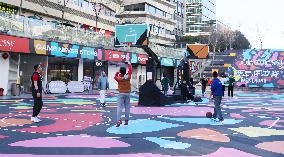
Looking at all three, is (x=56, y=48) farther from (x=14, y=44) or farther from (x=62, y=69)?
(x=14, y=44)

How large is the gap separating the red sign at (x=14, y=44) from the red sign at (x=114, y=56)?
10243 millimetres

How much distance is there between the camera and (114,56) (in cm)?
3547

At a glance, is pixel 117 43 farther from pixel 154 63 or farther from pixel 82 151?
pixel 82 151

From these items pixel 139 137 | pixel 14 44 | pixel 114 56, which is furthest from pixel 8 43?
pixel 139 137

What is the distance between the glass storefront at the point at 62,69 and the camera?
101 ft

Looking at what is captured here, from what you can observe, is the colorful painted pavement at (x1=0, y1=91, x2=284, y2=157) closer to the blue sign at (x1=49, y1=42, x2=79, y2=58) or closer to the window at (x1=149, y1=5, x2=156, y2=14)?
the blue sign at (x1=49, y1=42, x2=79, y2=58)

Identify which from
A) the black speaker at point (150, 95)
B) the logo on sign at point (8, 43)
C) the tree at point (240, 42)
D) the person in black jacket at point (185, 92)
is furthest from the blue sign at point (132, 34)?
the tree at point (240, 42)

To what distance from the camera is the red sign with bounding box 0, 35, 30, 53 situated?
23.5m

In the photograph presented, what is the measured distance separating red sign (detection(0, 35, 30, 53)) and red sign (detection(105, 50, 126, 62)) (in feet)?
33.6

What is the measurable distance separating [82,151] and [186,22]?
117375 mm

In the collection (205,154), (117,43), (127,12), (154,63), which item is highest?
(127,12)

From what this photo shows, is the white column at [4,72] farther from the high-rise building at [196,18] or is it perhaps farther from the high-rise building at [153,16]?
the high-rise building at [196,18]

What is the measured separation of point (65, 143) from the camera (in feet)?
27.1

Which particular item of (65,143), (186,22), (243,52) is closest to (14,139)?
(65,143)
